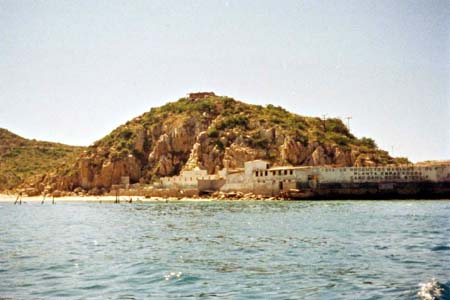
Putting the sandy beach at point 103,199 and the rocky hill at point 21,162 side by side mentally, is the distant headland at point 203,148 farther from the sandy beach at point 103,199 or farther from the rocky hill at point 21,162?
the sandy beach at point 103,199

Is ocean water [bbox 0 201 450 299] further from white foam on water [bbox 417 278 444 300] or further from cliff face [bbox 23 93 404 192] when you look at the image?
cliff face [bbox 23 93 404 192]

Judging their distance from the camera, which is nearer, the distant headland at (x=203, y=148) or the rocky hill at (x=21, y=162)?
the distant headland at (x=203, y=148)

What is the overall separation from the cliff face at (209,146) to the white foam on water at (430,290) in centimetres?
11302

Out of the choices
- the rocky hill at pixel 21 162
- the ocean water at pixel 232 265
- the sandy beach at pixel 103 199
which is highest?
the rocky hill at pixel 21 162

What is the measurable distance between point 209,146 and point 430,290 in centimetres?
12418

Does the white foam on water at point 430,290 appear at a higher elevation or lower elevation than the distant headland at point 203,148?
A: lower

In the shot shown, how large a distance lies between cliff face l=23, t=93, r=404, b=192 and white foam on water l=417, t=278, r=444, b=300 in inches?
4450

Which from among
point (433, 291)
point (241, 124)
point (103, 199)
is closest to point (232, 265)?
point (433, 291)

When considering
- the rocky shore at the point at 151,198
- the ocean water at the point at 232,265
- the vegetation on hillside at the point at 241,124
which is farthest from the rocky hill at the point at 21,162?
the ocean water at the point at 232,265

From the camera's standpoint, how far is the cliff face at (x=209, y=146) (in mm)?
135750

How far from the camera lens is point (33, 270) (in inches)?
926

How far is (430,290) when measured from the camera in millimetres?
17906

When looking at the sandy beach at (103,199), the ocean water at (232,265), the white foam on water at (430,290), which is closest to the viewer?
the white foam on water at (430,290)

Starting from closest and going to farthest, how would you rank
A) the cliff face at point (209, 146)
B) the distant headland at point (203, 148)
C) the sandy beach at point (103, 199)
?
1. the sandy beach at point (103, 199)
2. the distant headland at point (203, 148)
3. the cliff face at point (209, 146)
